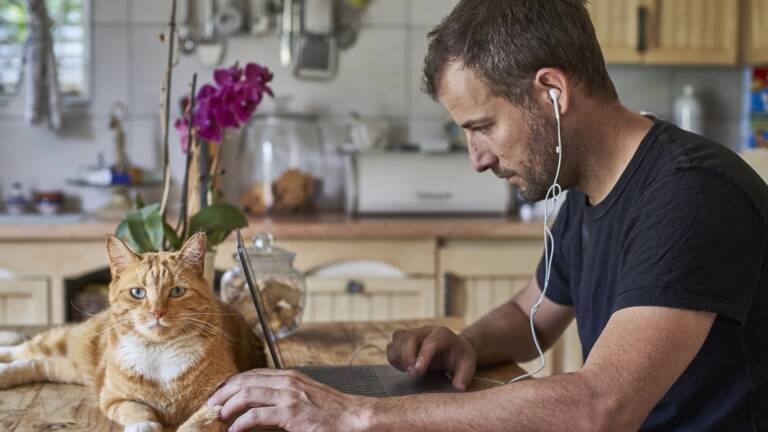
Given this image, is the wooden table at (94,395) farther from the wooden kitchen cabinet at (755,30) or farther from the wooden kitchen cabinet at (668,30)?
the wooden kitchen cabinet at (755,30)

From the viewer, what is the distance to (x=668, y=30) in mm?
3395

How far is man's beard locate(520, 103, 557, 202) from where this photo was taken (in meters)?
1.34

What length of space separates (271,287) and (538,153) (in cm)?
57

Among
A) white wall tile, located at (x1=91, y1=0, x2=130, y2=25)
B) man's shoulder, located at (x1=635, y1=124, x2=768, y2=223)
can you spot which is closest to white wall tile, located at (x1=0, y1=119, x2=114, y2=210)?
white wall tile, located at (x1=91, y1=0, x2=130, y2=25)

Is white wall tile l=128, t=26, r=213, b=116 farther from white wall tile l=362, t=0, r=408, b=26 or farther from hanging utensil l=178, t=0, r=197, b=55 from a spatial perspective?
white wall tile l=362, t=0, r=408, b=26

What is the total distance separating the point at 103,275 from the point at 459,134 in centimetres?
140

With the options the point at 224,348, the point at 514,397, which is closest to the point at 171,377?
the point at 224,348

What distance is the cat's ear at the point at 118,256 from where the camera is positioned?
3.66 feet

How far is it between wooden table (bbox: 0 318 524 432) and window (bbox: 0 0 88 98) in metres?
1.93

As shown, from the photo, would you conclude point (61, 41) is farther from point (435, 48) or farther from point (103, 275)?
point (435, 48)

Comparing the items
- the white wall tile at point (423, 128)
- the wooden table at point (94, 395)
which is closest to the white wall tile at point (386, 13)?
the white wall tile at point (423, 128)

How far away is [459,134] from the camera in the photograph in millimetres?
3514

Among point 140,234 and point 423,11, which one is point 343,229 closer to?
point 423,11

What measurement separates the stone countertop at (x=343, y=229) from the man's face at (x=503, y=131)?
1565mm
